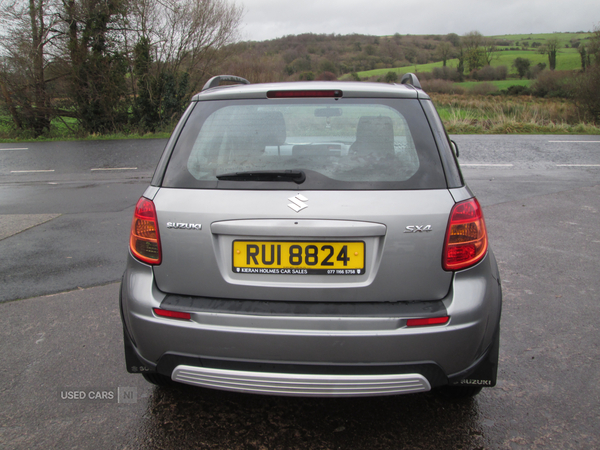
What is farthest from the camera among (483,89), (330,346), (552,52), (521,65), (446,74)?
(521,65)

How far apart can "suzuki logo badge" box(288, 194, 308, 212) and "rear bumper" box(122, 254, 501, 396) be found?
1.48ft

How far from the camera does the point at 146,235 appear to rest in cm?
219

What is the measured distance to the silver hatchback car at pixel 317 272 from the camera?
6.45ft

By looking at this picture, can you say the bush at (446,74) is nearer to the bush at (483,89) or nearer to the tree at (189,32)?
the bush at (483,89)

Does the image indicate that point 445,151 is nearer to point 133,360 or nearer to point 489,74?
point 133,360

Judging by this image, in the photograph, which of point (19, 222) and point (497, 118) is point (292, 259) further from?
point (497, 118)

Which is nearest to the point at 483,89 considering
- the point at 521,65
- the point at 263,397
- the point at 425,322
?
the point at 521,65

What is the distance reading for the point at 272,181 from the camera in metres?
2.12

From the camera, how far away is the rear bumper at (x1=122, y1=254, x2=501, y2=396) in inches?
76.7

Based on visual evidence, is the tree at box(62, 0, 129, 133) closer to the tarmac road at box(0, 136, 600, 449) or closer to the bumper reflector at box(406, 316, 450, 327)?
the tarmac road at box(0, 136, 600, 449)

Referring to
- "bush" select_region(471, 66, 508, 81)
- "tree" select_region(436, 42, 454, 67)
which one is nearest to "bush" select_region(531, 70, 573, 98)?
"bush" select_region(471, 66, 508, 81)

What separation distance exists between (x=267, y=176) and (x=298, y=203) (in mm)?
218

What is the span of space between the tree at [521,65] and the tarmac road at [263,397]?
66.1 meters

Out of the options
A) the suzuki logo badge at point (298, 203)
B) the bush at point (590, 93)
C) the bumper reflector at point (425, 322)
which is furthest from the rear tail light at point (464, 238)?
the bush at point (590, 93)
